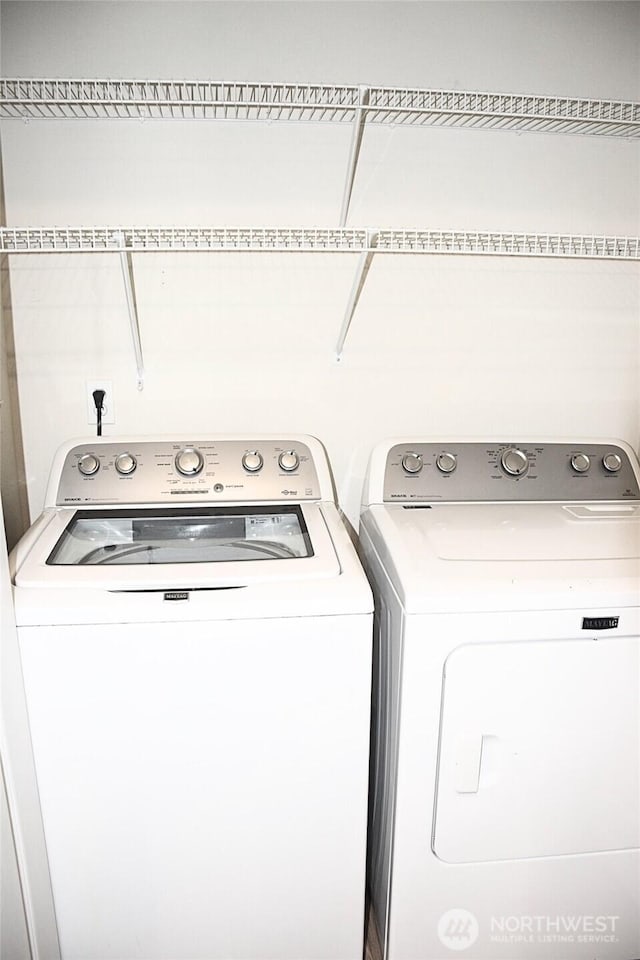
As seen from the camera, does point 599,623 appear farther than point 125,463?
No

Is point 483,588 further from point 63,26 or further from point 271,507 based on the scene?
point 63,26

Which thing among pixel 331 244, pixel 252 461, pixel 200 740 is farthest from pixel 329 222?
pixel 200 740

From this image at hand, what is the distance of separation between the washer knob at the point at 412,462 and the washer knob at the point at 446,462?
47 millimetres

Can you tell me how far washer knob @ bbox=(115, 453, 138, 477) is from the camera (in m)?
1.73

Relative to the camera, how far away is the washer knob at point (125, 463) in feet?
5.67

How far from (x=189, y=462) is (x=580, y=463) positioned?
1.04 meters

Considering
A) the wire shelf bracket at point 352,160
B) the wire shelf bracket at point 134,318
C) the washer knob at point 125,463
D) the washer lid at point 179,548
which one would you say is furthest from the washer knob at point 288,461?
the wire shelf bracket at point 352,160

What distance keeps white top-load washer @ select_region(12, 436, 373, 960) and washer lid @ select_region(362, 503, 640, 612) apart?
0.41ft

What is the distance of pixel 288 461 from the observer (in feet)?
5.83

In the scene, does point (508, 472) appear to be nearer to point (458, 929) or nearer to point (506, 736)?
point (506, 736)

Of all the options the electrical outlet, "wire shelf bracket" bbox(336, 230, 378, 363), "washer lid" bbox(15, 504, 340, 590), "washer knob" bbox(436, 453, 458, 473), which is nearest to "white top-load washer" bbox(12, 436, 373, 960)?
"washer lid" bbox(15, 504, 340, 590)

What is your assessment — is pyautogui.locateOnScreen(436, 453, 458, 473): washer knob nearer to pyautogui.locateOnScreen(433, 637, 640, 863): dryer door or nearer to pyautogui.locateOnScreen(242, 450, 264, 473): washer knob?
pyautogui.locateOnScreen(242, 450, 264, 473): washer knob

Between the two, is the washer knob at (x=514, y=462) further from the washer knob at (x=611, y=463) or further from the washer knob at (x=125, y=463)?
the washer knob at (x=125, y=463)

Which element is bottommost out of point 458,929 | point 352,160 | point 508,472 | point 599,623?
point 458,929
